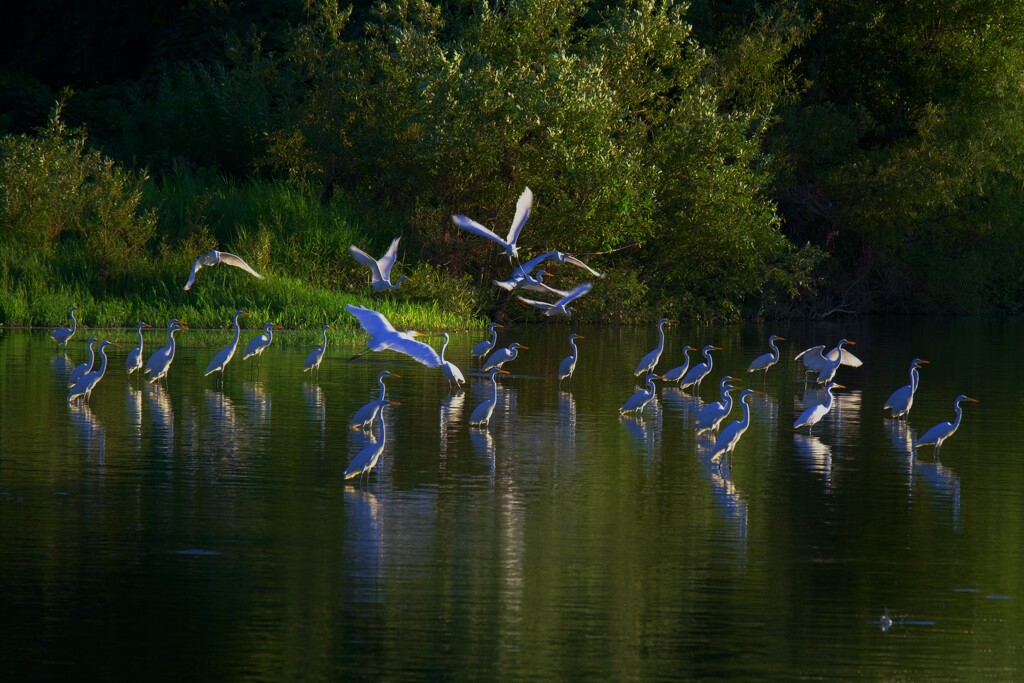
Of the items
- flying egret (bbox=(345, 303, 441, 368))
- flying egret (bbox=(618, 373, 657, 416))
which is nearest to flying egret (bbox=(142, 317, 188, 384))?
flying egret (bbox=(345, 303, 441, 368))

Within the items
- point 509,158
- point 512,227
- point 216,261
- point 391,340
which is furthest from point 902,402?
point 509,158

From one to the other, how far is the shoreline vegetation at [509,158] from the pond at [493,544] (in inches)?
500

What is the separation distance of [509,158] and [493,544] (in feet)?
80.0

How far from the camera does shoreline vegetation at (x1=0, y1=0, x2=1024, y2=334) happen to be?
105 feet

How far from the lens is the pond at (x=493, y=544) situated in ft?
28.3

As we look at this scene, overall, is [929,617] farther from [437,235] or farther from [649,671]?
[437,235]

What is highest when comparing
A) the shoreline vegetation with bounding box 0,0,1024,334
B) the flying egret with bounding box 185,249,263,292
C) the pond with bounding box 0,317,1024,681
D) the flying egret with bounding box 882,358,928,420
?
the shoreline vegetation with bounding box 0,0,1024,334

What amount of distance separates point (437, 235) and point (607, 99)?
4710 millimetres

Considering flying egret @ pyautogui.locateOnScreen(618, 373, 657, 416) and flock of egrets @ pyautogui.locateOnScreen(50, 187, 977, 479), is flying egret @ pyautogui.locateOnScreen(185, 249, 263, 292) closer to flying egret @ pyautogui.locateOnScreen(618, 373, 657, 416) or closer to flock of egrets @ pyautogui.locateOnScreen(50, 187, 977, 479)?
flock of egrets @ pyautogui.locateOnScreen(50, 187, 977, 479)

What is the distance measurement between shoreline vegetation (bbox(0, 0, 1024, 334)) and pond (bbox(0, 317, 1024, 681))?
12707 mm

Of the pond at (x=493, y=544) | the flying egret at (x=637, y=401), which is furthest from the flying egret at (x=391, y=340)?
the flying egret at (x=637, y=401)

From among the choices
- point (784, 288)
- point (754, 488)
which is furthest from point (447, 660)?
point (784, 288)

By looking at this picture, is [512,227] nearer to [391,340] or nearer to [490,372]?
[490,372]

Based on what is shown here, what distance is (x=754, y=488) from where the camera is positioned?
13.6 metres
